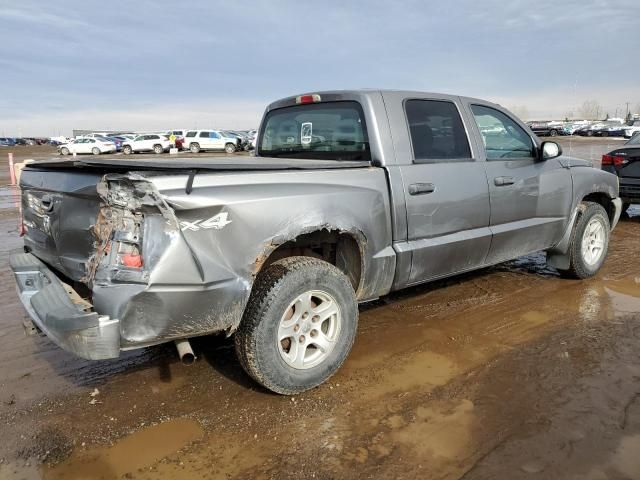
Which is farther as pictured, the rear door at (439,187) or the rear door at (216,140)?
the rear door at (216,140)

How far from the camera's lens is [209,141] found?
126ft

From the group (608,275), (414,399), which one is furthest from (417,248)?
(608,275)

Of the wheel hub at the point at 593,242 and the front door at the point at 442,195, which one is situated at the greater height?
the front door at the point at 442,195

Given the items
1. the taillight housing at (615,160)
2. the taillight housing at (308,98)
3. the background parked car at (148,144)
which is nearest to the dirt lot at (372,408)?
the taillight housing at (308,98)

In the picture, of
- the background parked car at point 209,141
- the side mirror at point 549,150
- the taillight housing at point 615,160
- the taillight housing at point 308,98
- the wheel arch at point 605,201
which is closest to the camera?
the taillight housing at point 308,98

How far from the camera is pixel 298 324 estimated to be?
3.15m

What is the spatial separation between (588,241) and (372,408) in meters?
3.67

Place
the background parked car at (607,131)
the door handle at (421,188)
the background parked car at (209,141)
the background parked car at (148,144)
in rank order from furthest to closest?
the background parked car at (607,131)
the background parked car at (148,144)
the background parked car at (209,141)
the door handle at (421,188)

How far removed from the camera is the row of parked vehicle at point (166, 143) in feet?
126

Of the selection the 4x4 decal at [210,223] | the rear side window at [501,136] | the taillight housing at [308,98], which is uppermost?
the taillight housing at [308,98]

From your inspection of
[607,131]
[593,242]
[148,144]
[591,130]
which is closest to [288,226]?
[593,242]

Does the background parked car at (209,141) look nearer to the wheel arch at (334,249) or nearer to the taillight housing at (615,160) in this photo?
the taillight housing at (615,160)

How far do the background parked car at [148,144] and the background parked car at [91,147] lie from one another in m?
1.14

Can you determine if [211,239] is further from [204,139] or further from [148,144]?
[148,144]
